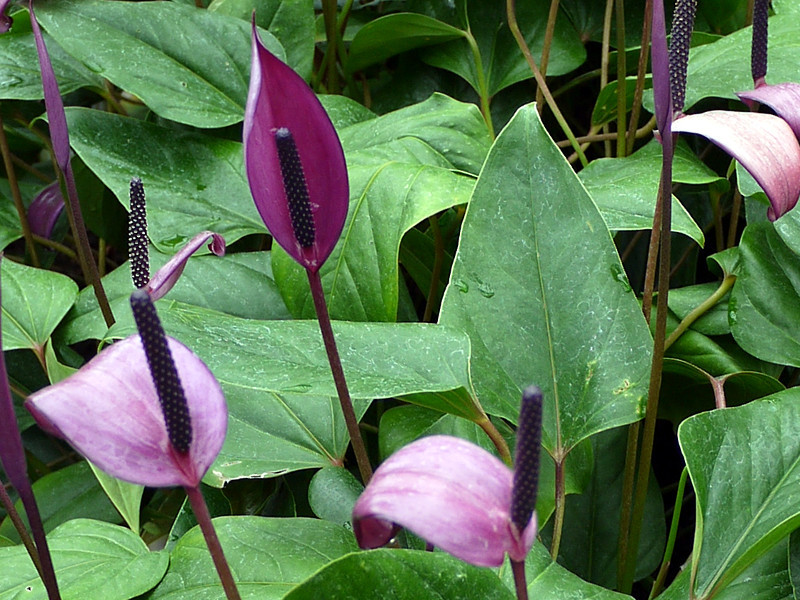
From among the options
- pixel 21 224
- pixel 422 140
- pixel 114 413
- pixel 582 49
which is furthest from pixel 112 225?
pixel 114 413

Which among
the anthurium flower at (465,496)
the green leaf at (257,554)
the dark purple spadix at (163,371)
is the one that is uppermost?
the dark purple spadix at (163,371)

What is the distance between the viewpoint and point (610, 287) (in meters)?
0.49

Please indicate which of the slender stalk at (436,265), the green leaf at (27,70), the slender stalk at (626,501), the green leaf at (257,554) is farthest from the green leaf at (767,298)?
the green leaf at (27,70)

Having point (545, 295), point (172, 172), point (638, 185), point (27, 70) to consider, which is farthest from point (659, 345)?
point (27, 70)

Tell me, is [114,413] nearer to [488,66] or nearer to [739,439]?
[739,439]

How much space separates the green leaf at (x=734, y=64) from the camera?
26.1 inches

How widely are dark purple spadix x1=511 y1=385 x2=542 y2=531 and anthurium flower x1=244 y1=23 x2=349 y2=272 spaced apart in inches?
5.7

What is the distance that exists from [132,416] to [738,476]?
332 mm

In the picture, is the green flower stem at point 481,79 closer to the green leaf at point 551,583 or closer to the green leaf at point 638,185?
the green leaf at point 638,185

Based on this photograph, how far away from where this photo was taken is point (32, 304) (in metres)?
0.65

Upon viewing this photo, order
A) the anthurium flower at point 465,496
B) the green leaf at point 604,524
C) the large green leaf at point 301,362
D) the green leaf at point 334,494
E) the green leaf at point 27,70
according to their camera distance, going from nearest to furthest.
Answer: the anthurium flower at point 465,496 < the large green leaf at point 301,362 < the green leaf at point 334,494 < the green leaf at point 604,524 < the green leaf at point 27,70

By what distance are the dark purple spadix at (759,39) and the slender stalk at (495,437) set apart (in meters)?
0.29

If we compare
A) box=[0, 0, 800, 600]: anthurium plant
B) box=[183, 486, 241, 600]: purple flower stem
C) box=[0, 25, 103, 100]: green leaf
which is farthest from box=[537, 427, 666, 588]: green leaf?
box=[0, 25, 103, 100]: green leaf

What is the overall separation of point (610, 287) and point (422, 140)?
0.25 metres
